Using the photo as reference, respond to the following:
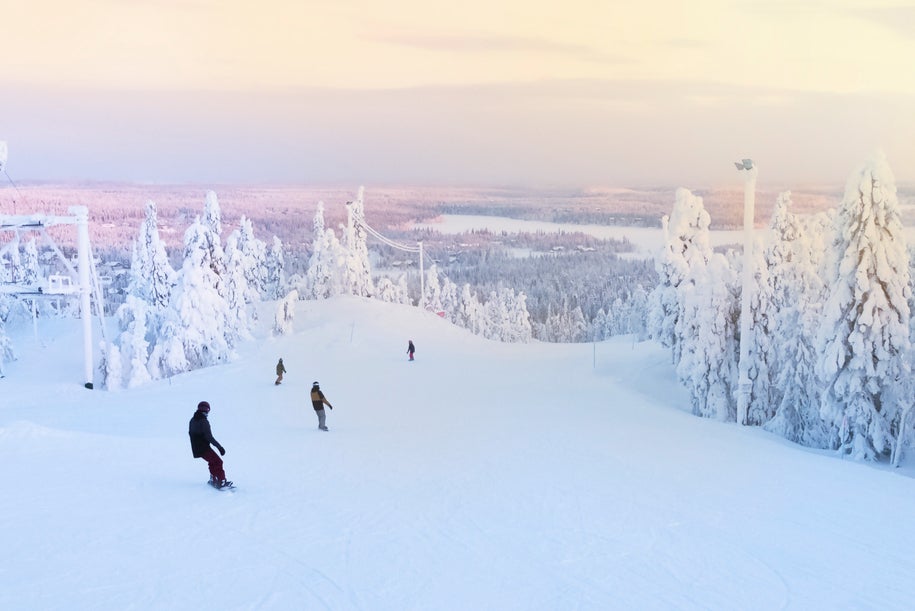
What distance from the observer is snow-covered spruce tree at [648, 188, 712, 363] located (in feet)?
124

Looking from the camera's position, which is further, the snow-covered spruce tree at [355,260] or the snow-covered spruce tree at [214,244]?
the snow-covered spruce tree at [355,260]

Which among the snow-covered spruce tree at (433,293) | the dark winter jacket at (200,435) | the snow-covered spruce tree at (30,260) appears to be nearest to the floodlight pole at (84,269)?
the dark winter jacket at (200,435)

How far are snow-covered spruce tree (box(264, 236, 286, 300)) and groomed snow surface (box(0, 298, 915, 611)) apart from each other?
5464 cm

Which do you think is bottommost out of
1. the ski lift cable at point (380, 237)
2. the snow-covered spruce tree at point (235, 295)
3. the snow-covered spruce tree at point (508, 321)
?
the snow-covered spruce tree at point (508, 321)

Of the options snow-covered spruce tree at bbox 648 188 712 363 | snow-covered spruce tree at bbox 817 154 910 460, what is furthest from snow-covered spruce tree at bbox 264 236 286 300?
snow-covered spruce tree at bbox 817 154 910 460

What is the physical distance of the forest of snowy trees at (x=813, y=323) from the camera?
23.3 metres

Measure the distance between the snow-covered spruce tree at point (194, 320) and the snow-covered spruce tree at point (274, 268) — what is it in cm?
3638

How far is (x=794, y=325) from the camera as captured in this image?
2866 cm

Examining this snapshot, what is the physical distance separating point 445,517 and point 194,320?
3227 cm

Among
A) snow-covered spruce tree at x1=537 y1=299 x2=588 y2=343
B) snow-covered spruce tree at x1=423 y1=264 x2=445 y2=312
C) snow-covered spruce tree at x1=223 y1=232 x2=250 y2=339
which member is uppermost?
snow-covered spruce tree at x1=223 y1=232 x2=250 y2=339

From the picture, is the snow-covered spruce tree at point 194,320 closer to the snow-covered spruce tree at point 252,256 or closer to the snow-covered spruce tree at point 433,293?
the snow-covered spruce tree at point 252,256

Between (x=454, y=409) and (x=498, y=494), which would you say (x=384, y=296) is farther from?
(x=498, y=494)

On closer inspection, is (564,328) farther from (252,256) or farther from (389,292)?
(252,256)

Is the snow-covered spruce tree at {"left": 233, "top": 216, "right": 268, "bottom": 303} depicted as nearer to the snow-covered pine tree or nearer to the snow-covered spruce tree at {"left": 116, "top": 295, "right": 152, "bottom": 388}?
the snow-covered pine tree
